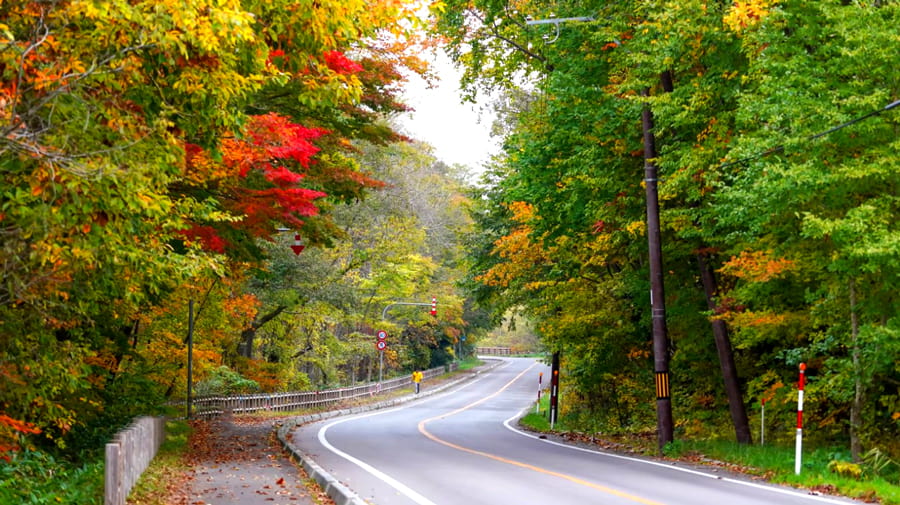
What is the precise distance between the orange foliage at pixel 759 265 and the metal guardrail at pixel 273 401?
23.1 m

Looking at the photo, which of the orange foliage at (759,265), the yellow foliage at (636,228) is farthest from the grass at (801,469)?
the yellow foliage at (636,228)

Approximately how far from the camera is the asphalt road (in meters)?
11.3

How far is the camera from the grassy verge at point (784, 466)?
37.2ft

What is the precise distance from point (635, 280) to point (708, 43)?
6.96 meters

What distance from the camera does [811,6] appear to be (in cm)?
1411

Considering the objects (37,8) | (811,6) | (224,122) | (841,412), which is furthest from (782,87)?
(37,8)

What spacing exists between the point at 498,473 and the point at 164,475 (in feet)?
17.5

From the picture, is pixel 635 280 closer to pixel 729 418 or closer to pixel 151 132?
pixel 729 418

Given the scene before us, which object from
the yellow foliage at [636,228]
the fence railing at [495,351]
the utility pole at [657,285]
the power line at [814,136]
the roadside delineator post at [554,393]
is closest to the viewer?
the power line at [814,136]

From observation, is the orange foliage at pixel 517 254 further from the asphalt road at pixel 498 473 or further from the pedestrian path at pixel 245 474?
the pedestrian path at pixel 245 474

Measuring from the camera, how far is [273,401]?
39.3 meters

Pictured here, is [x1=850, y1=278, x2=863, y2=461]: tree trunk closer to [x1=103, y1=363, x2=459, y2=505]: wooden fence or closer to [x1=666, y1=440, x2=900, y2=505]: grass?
[x1=666, y1=440, x2=900, y2=505]: grass

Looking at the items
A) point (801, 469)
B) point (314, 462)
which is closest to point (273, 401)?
point (314, 462)

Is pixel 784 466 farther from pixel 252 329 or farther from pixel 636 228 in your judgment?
pixel 252 329
